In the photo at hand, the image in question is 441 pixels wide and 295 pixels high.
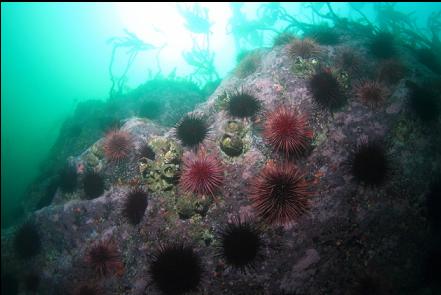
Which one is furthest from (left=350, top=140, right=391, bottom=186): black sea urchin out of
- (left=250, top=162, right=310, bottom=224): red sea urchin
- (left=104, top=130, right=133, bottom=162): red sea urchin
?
(left=104, top=130, right=133, bottom=162): red sea urchin

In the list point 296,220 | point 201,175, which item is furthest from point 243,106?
point 296,220

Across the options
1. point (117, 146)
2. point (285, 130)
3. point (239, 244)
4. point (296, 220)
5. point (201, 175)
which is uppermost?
point (117, 146)

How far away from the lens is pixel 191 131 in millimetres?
7816

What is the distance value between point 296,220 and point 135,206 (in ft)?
A: 14.8

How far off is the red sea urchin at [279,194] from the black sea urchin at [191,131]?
8.22 feet

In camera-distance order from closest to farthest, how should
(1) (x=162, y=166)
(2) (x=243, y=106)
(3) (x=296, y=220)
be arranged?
1. (3) (x=296, y=220)
2. (1) (x=162, y=166)
3. (2) (x=243, y=106)

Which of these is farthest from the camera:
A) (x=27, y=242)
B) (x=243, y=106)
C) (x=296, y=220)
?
(x=27, y=242)

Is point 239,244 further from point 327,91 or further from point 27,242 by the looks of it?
point 27,242

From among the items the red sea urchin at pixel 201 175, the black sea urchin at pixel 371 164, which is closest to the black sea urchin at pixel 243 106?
the red sea urchin at pixel 201 175

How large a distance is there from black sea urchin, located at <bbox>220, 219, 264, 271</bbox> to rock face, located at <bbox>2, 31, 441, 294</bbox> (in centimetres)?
47

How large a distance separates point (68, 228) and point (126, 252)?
2.91 m

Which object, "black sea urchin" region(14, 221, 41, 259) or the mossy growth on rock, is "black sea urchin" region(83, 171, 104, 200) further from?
"black sea urchin" region(14, 221, 41, 259)

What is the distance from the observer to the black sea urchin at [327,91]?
25.1ft

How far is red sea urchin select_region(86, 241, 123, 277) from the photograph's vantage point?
7.56 meters
